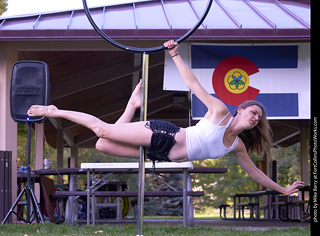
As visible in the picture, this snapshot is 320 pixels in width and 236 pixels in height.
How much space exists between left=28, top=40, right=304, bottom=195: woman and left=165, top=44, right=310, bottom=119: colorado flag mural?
3863mm

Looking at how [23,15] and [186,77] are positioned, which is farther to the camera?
[23,15]

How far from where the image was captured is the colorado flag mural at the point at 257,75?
335 inches

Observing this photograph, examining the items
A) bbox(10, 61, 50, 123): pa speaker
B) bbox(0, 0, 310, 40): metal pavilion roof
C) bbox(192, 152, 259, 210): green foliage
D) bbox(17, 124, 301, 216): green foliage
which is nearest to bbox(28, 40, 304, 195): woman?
bbox(10, 61, 50, 123): pa speaker

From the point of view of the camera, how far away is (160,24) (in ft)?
27.6

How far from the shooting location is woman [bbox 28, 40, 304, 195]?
13.6 ft

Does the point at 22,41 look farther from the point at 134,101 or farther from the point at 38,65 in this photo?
the point at 134,101

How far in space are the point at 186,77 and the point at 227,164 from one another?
24.0 m

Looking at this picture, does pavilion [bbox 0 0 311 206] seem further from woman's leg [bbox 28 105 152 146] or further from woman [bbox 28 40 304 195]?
woman's leg [bbox 28 105 152 146]

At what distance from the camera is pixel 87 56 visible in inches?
406

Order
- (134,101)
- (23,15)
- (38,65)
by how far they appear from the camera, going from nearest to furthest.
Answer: (134,101) < (38,65) < (23,15)

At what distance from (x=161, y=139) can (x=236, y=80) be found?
4632mm

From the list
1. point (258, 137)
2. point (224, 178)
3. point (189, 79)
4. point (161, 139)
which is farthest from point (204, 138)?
point (224, 178)

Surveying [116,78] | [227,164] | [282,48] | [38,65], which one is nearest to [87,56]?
[116,78]

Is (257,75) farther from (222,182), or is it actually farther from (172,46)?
(222,182)
